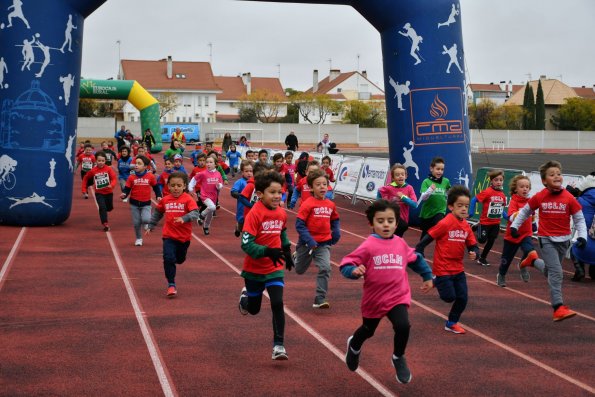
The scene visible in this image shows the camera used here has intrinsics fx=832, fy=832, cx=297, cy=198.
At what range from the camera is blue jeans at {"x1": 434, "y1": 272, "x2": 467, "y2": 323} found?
28.2 feet

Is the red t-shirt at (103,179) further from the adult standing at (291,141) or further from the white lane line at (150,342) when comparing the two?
A: the adult standing at (291,141)

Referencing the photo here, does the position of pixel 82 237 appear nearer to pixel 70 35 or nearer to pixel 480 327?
pixel 70 35

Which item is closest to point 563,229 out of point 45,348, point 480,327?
point 480,327

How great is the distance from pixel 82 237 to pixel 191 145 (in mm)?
48063

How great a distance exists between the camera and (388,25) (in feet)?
59.7

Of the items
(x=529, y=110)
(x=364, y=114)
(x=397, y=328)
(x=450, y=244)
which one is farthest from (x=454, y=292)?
(x=364, y=114)

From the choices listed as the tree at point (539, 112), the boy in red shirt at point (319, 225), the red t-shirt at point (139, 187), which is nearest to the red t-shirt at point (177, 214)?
the boy in red shirt at point (319, 225)

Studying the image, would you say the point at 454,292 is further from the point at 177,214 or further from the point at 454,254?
the point at 177,214

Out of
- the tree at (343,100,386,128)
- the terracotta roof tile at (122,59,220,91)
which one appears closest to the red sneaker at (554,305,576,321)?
the tree at (343,100,386,128)

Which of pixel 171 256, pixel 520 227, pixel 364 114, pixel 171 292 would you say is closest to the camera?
pixel 171 292

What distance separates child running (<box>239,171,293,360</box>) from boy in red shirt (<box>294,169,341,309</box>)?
180 cm

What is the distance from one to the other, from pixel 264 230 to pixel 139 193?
315 inches

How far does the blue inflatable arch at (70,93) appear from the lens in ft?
53.9

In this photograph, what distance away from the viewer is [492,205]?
1326 centimetres
